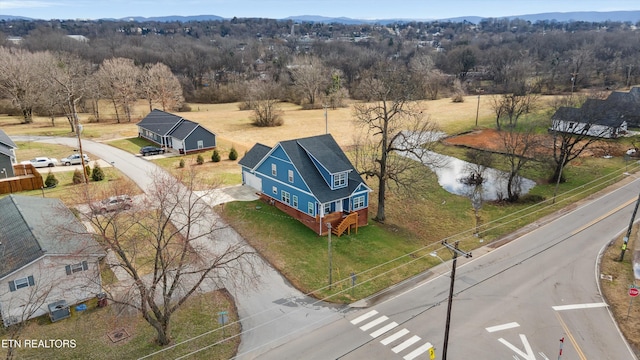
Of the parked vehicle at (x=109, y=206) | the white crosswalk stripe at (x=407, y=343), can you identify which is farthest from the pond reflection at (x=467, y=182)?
the parked vehicle at (x=109, y=206)

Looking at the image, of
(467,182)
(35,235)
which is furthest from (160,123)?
(467,182)

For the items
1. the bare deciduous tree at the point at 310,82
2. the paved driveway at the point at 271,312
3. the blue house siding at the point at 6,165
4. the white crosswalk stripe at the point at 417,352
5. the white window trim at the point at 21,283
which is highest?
the bare deciduous tree at the point at 310,82

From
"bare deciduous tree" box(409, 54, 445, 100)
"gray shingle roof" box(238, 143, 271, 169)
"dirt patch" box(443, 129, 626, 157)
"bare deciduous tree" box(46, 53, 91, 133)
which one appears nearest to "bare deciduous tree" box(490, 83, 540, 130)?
"dirt patch" box(443, 129, 626, 157)

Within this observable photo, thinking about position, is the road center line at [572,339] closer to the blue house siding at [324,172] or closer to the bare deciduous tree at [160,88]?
the blue house siding at [324,172]

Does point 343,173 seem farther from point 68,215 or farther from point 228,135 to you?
point 228,135

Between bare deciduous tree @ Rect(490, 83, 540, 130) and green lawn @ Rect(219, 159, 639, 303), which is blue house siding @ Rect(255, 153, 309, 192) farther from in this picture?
bare deciduous tree @ Rect(490, 83, 540, 130)

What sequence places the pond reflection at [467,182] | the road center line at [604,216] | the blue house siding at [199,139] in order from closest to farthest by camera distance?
the road center line at [604,216] → the pond reflection at [467,182] → the blue house siding at [199,139]

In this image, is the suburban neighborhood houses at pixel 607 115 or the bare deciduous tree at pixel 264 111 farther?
the bare deciduous tree at pixel 264 111
